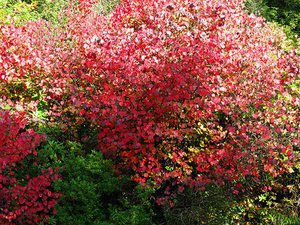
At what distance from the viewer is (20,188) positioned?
412cm

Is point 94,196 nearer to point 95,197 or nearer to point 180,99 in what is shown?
point 95,197

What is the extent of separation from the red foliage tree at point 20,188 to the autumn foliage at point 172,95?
98 cm

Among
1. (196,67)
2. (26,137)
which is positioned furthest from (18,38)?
(196,67)

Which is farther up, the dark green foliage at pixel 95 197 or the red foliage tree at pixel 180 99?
the red foliage tree at pixel 180 99

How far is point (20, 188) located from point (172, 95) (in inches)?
89.0

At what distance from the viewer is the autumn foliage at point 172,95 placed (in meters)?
4.96

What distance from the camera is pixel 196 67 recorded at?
539 cm

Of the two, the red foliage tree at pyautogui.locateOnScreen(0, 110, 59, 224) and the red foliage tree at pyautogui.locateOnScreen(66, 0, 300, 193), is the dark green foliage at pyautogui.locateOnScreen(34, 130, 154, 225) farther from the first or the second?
the red foliage tree at pyautogui.locateOnScreen(66, 0, 300, 193)

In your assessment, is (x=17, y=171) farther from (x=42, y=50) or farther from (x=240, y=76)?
(x=240, y=76)

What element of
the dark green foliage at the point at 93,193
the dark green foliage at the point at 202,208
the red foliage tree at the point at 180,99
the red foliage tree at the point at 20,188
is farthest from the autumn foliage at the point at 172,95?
the red foliage tree at the point at 20,188

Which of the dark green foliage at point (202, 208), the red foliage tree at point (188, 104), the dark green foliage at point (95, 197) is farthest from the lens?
the red foliage tree at point (188, 104)

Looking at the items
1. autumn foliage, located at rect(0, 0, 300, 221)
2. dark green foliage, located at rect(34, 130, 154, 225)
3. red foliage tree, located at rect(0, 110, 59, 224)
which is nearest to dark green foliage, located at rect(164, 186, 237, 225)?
autumn foliage, located at rect(0, 0, 300, 221)

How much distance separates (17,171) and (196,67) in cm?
293

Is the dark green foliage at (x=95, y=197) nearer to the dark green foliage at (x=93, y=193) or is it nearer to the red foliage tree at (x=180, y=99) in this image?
the dark green foliage at (x=93, y=193)
